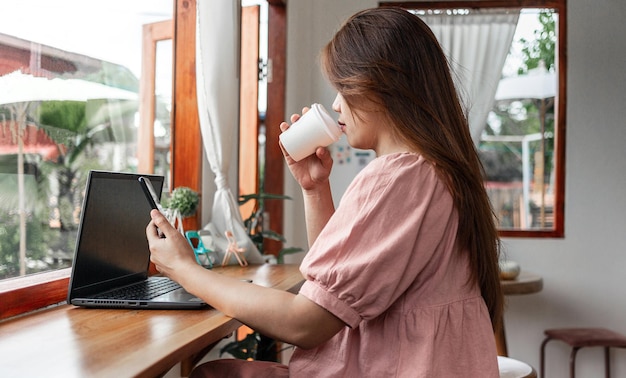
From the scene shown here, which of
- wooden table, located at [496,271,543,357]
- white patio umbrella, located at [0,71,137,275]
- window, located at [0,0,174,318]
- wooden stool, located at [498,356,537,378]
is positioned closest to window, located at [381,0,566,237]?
wooden table, located at [496,271,543,357]

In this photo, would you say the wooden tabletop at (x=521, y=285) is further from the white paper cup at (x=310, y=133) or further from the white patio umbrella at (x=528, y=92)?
the white paper cup at (x=310, y=133)

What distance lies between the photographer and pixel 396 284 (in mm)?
1102

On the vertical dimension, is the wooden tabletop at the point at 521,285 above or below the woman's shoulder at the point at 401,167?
below

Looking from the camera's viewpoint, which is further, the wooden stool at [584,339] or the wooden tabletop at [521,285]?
the wooden stool at [584,339]

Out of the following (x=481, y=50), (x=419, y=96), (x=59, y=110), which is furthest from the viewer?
(x=481, y=50)

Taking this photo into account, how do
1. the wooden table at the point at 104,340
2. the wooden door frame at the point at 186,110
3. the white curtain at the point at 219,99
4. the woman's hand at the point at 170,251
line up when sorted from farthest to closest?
the wooden door frame at the point at 186,110, the white curtain at the point at 219,99, the woman's hand at the point at 170,251, the wooden table at the point at 104,340

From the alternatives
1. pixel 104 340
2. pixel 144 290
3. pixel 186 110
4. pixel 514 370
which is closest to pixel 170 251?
pixel 104 340

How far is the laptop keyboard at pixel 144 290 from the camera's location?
149cm

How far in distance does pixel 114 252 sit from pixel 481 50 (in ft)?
9.82

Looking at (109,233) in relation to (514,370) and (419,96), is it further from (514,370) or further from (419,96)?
(514,370)

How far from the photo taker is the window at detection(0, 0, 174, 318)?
→ 1.75m

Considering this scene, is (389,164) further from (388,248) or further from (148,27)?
(148,27)

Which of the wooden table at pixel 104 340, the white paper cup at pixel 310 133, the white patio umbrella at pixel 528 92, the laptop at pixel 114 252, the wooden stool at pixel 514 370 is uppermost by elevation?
the white patio umbrella at pixel 528 92

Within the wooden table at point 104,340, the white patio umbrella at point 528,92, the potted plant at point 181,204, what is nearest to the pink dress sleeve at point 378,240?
the wooden table at point 104,340
